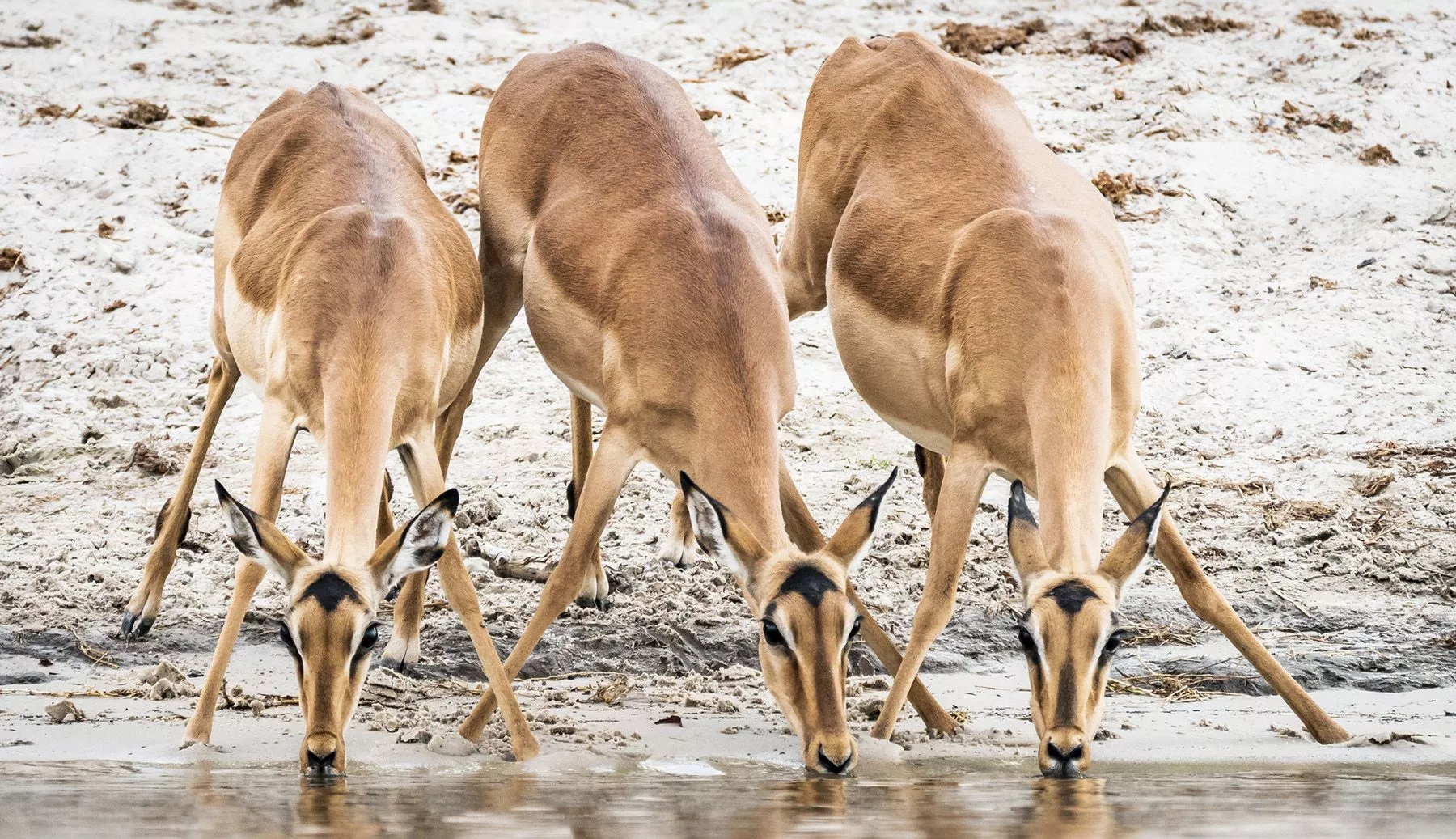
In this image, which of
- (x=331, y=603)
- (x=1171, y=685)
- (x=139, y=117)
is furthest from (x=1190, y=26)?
(x=331, y=603)

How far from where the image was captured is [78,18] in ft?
53.6

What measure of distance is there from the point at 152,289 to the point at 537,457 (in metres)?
3.44

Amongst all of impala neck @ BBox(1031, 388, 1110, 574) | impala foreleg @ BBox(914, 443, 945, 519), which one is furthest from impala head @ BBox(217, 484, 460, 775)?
impala foreleg @ BBox(914, 443, 945, 519)

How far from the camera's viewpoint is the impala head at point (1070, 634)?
632 centimetres

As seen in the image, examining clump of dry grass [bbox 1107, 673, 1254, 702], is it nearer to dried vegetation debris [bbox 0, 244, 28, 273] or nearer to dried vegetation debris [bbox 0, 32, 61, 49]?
dried vegetation debris [bbox 0, 244, 28, 273]

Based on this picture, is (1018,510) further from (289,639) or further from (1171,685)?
(289,639)

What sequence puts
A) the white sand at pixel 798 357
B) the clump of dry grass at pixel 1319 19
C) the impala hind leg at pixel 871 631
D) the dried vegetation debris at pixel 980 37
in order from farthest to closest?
the clump of dry grass at pixel 1319 19 → the dried vegetation debris at pixel 980 37 → the white sand at pixel 798 357 → the impala hind leg at pixel 871 631

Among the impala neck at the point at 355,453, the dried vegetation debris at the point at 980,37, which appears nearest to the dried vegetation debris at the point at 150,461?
the impala neck at the point at 355,453

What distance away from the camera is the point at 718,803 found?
5922mm

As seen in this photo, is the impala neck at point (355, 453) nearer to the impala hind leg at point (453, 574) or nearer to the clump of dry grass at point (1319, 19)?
the impala hind leg at point (453, 574)

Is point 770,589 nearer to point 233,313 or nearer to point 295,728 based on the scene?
point 295,728

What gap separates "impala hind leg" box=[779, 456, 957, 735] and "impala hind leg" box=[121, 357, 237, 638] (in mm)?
3194

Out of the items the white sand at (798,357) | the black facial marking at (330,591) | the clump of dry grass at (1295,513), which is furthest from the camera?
the clump of dry grass at (1295,513)

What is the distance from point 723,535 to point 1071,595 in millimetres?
1329
